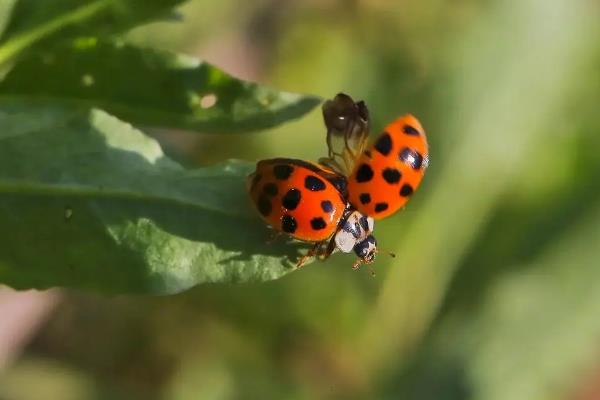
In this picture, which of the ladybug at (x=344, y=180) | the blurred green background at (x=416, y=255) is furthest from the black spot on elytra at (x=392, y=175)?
the blurred green background at (x=416, y=255)

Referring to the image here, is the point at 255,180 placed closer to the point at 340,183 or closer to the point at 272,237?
the point at 272,237

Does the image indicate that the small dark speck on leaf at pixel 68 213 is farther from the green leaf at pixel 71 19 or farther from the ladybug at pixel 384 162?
the ladybug at pixel 384 162

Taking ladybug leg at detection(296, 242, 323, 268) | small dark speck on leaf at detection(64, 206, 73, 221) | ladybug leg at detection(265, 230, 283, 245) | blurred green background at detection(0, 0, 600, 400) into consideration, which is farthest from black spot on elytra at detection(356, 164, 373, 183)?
blurred green background at detection(0, 0, 600, 400)

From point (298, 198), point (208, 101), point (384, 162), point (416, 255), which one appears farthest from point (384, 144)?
point (416, 255)

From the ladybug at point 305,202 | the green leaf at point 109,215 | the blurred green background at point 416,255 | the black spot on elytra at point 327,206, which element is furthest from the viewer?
the blurred green background at point 416,255

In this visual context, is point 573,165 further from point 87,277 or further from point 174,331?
point 87,277

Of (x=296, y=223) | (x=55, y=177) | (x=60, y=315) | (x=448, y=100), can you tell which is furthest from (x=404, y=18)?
(x=55, y=177)
